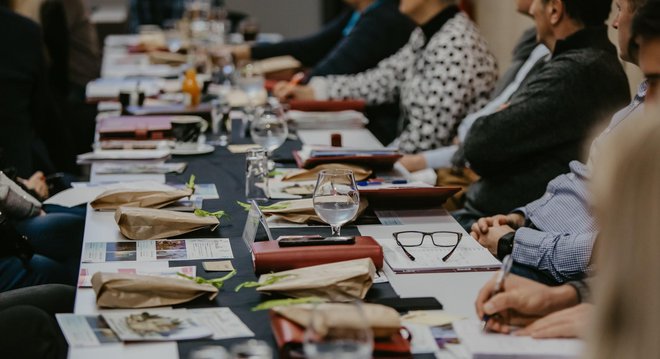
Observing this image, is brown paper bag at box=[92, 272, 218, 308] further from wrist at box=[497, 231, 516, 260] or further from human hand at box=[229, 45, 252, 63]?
human hand at box=[229, 45, 252, 63]

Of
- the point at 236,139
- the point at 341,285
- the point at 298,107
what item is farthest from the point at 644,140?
the point at 298,107

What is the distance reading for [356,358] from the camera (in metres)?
1.21

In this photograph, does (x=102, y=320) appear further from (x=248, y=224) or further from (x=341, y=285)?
(x=248, y=224)

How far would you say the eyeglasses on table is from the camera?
216 cm

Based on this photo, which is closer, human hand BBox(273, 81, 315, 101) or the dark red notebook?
the dark red notebook

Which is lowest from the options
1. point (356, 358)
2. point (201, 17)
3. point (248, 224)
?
point (201, 17)

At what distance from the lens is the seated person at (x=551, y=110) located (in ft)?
9.36

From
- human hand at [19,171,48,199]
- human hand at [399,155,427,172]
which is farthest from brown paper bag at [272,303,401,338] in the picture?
human hand at [399,155,427,172]

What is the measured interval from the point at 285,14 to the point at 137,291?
332 inches

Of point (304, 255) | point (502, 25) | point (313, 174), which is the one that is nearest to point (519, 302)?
point (304, 255)

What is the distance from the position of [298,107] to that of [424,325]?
231cm

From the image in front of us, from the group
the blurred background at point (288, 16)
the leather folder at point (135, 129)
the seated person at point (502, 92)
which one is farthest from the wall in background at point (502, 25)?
the leather folder at point (135, 129)

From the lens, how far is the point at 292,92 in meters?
4.36

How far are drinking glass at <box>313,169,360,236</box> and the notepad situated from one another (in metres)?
0.54
